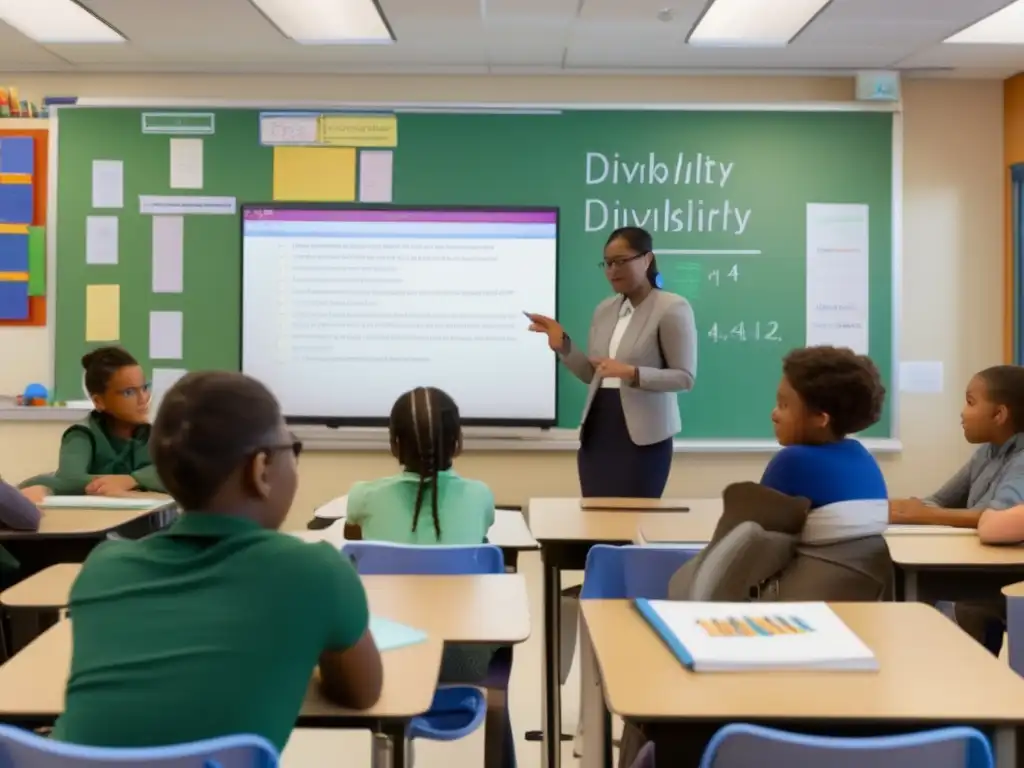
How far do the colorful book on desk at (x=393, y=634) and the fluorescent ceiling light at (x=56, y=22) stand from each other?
3849 mm

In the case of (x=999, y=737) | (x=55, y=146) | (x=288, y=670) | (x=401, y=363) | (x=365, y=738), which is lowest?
(x=365, y=738)

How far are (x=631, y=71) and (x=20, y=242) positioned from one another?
3.21 m

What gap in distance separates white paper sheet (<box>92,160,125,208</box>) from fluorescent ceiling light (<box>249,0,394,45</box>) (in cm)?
121

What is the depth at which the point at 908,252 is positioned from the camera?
555cm

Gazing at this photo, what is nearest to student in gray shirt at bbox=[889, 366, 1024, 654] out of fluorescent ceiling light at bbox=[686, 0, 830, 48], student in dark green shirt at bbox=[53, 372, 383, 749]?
student in dark green shirt at bbox=[53, 372, 383, 749]

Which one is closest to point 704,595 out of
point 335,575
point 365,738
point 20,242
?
point 335,575

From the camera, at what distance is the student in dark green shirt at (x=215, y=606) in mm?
1276

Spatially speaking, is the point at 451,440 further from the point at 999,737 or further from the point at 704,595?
the point at 999,737

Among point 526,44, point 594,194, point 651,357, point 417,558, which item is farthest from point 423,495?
point 594,194

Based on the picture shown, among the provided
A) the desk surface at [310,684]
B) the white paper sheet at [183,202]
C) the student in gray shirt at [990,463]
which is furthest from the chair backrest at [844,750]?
the white paper sheet at [183,202]

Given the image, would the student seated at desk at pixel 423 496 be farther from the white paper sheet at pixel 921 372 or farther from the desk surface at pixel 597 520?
the white paper sheet at pixel 921 372

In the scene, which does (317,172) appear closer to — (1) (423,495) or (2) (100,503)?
(2) (100,503)

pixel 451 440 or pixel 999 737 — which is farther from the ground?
pixel 451 440

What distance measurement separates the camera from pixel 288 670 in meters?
1.31
